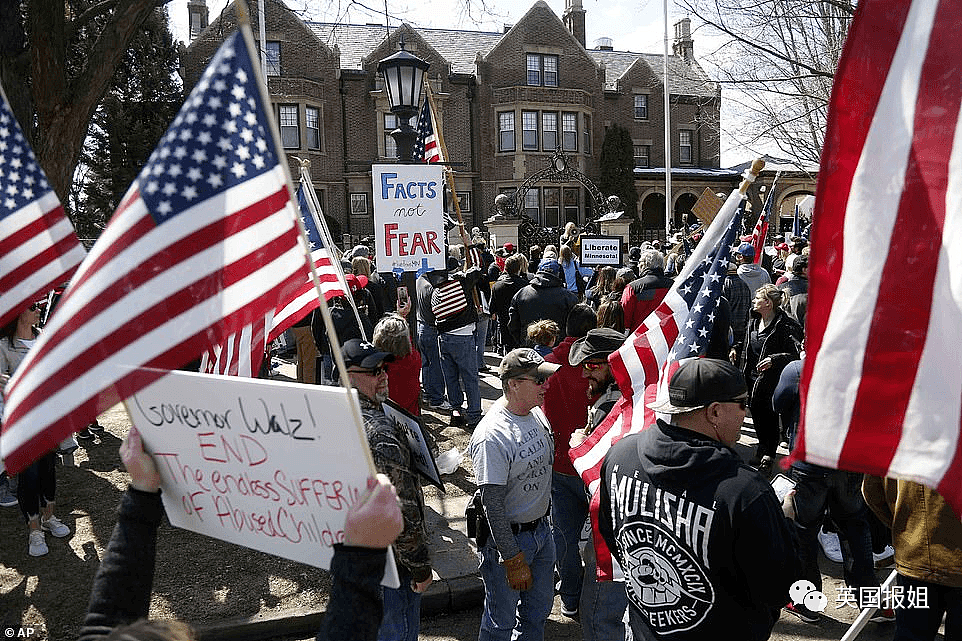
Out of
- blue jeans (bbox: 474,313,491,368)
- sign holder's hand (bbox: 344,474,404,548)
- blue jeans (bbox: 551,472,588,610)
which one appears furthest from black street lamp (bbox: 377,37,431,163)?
sign holder's hand (bbox: 344,474,404,548)

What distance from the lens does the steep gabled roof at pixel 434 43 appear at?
32.9 meters

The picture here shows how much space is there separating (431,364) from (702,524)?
719 cm

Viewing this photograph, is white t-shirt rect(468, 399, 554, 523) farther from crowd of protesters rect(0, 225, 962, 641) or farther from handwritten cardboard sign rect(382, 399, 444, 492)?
handwritten cardboard sign rect(382, 399, 444, 492)

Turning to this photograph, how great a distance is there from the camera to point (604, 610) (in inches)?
154

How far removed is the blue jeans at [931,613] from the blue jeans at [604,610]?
129 centimetres

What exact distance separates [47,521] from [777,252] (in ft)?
49.7

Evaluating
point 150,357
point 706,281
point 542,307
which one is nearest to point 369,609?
point 150,357

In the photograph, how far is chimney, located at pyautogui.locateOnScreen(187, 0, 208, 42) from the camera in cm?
3153

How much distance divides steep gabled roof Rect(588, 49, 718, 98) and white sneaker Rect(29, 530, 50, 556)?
115 feet

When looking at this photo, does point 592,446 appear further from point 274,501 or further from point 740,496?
point 274,501

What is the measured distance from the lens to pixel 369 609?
1.88m

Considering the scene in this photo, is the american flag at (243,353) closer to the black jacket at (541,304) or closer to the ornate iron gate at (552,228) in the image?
the black jacket at (541,304)

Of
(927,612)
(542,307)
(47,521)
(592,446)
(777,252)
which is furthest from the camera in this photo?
(777,252)

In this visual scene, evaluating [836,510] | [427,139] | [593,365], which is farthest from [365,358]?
[427,139]
